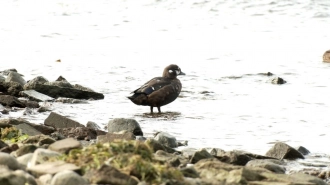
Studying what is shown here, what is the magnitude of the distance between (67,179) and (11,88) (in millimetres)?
7923

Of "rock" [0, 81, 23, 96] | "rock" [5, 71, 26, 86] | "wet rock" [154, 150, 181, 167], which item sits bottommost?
"wet rock" [154, 150, 181, 167]

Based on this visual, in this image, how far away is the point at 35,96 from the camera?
44.3 feet

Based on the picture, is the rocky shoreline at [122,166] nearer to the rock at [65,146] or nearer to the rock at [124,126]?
the rock at [65,146]

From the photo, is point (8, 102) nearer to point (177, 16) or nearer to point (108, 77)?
point (108, 77)

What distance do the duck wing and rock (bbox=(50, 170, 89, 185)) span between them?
7146mm

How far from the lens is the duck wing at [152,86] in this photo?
43.7 ft

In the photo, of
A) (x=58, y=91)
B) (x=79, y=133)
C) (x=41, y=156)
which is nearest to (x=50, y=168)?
(x=41, y=156)

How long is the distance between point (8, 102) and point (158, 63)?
6229mm

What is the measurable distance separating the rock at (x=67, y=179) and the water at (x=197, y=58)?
4552 mm

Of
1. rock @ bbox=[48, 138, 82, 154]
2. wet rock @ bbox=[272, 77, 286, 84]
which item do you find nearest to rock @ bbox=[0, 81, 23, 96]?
wet rock @ bbox=[272, 77, 286, 84]

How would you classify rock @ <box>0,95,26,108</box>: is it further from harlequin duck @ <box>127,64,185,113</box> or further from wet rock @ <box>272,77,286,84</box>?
wet rock @ <box>272,77,286,84</box>

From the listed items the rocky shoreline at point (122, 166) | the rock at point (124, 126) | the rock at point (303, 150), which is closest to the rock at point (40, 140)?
the rocky shoreline at point (122, 166)

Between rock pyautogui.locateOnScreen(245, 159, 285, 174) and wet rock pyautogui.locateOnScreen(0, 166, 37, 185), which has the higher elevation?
wet rock pyautogui.locateOnScreen(0, 166, 37, 185)

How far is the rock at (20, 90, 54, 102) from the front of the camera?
44.1ft
